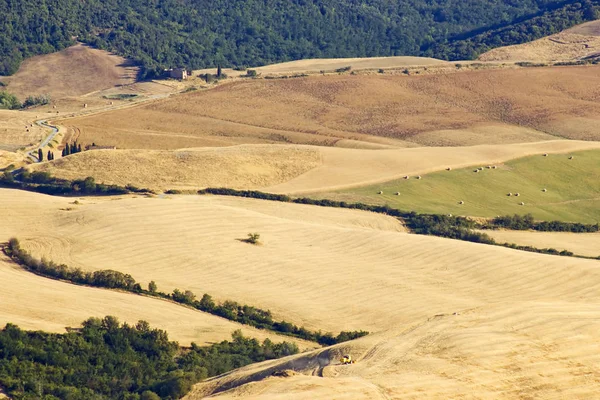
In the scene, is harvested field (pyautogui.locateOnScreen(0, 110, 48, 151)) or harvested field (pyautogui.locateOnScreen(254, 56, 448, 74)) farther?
harvested field (pyautogui.locateOnScreen(254, 56, 448, 74))

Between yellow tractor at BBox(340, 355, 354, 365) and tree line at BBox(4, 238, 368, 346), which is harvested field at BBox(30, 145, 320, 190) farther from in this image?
yellow tractor at BBox(340, 355, 354, 365)

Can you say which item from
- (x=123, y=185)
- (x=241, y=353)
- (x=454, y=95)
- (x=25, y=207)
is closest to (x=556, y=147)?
(x=454, y=95)

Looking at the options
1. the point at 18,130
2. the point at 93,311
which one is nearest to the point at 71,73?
the point at 18,130

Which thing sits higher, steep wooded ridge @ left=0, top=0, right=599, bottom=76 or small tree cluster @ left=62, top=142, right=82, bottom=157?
steep wooded ridge @ left=0, top=0, right=599, bottom=76

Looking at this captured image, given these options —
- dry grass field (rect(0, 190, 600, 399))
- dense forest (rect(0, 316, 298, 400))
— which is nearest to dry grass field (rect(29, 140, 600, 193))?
dry grass field (rect(0, 190, 600, 399))

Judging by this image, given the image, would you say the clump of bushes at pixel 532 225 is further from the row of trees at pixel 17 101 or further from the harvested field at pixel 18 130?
the row of trees at pixel 17 101

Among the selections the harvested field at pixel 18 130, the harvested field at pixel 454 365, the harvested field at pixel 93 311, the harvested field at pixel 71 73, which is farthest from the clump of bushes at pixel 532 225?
the harvested field at pixel 71 73

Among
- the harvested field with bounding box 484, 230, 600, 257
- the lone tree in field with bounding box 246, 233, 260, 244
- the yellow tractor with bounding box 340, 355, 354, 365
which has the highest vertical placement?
the yellow tractor with bounding box 340, 355, 354, 365
